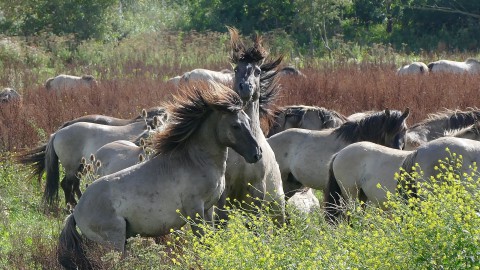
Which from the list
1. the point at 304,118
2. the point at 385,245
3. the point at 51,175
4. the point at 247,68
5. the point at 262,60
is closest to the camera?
the point at 385,245

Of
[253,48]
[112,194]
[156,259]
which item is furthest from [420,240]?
[253,48]

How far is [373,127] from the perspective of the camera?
469 inches

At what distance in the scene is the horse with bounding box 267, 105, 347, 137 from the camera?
46.7ft

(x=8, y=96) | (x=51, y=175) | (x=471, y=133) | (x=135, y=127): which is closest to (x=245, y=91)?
(x=471, y=133)

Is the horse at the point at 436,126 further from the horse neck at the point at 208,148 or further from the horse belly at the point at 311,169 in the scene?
the horse neck at the point at 208,148

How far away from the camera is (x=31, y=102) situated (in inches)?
824

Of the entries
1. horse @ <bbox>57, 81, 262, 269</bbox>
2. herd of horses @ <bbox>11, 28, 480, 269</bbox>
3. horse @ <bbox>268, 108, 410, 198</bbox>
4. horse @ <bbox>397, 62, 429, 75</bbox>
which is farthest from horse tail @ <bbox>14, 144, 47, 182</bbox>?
horse @ <bbox>397, 62, 429, 75</bbox>

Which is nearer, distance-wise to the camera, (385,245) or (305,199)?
(385,245)

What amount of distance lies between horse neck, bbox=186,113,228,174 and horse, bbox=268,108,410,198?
3479 mm

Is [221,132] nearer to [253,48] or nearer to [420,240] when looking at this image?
[253,48]

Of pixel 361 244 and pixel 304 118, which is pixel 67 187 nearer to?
pixel 304 118

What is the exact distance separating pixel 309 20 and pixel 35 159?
2620cm

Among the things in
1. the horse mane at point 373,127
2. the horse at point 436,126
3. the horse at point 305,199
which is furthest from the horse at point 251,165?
the horse at point 436,126

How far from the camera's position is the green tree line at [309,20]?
4057 centimetres
